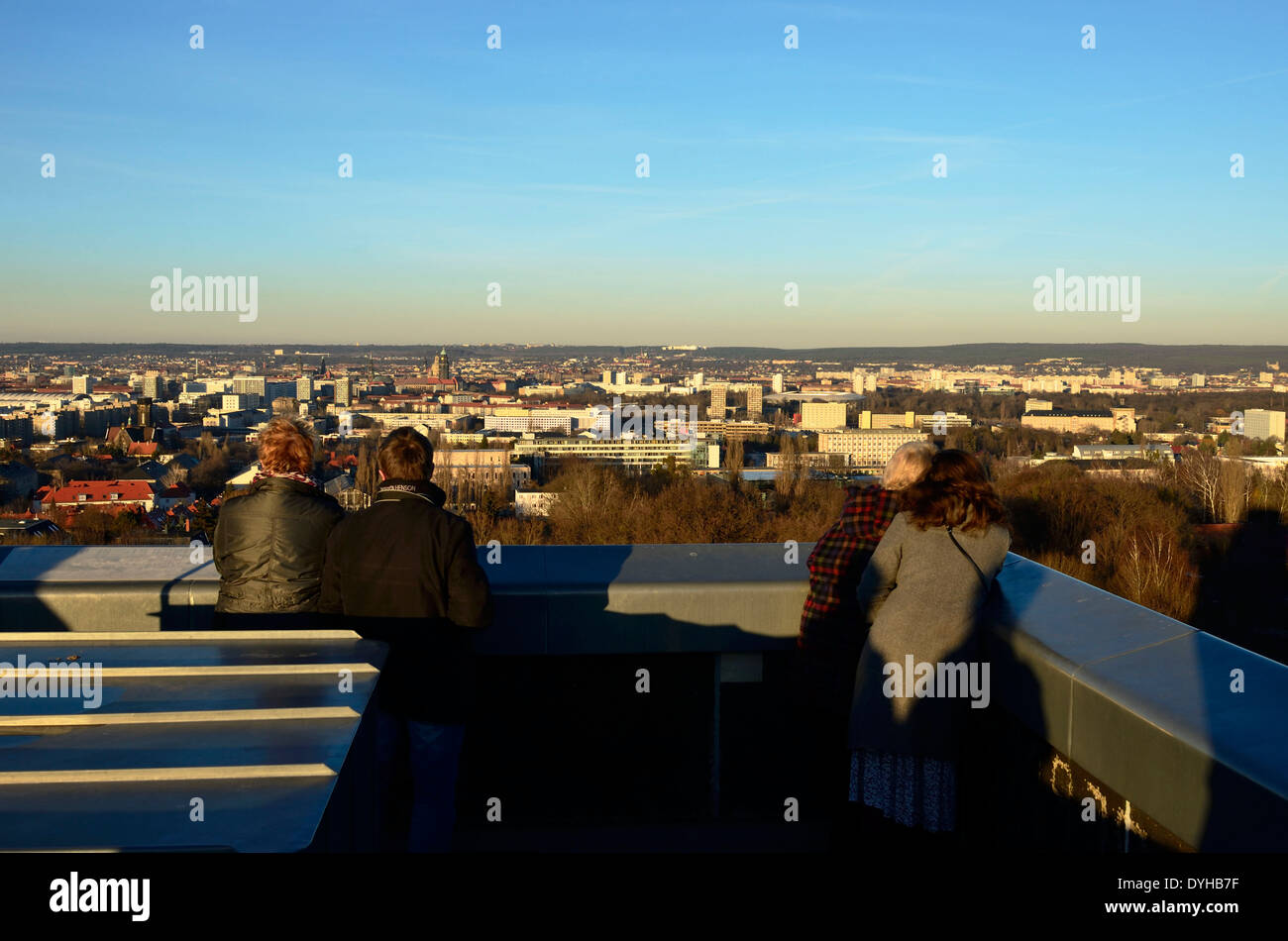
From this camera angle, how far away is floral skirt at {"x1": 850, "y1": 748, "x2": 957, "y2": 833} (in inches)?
94.1

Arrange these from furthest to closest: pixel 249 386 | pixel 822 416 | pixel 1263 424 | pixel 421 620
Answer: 1. pixel 249 386
2. pixel 822 416
3. pixel 1263 424
4. pixel 421 620

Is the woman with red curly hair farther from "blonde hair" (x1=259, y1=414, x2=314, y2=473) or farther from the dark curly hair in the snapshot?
"blonde hair" (x1=259, y1=414, x2=314, y2=473)

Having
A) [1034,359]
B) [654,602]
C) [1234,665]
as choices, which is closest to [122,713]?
[654,602]

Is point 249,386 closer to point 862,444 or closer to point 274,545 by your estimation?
point 862,444

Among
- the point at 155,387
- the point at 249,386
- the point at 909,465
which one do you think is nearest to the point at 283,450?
the point at 909,465

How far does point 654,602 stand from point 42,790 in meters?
1.72

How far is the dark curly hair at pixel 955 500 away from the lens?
8.05 feet

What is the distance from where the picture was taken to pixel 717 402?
60.5 metres

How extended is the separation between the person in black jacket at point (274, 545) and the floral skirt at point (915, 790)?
1452 millimetres

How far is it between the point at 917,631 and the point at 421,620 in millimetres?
1140

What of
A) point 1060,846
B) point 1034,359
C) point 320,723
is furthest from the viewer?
point 1034,359

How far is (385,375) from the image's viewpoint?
78.2 meters

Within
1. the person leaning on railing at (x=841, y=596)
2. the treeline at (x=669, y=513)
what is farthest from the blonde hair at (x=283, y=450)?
the treeline at (x=669, y=513)

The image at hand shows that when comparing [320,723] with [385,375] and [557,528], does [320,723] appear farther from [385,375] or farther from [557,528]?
[385,375]
